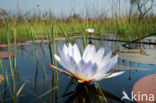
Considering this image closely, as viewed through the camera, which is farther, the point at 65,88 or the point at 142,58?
the point at 142,58

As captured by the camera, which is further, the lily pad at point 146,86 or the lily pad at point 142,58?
the lily pad at point 142,58

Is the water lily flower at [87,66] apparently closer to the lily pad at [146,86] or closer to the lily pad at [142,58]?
the lily pad at [146,86]

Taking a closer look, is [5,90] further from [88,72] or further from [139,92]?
[139,92]

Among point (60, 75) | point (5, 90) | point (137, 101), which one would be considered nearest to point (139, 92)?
point (137, 101)

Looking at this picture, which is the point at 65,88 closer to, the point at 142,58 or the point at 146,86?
the point at 146,86

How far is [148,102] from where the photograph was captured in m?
0.42

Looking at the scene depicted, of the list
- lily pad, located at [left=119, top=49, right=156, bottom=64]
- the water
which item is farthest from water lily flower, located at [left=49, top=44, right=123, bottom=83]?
lily pad, located at [left=119, top=49, right=156, bottom=64]

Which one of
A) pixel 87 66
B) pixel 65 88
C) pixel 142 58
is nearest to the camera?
pixel 87 66

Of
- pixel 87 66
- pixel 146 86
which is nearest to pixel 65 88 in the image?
pixel 87 66

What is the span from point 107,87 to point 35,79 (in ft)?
1.22

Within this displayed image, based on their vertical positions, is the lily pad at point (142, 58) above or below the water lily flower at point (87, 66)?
below

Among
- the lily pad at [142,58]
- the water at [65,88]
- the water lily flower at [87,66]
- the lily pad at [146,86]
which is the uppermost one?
the water lily flower at [87,66]

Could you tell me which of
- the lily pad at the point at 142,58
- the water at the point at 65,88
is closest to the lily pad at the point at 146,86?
the water at the point at 65,88

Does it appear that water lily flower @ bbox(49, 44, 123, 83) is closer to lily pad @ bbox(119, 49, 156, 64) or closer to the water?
the water
